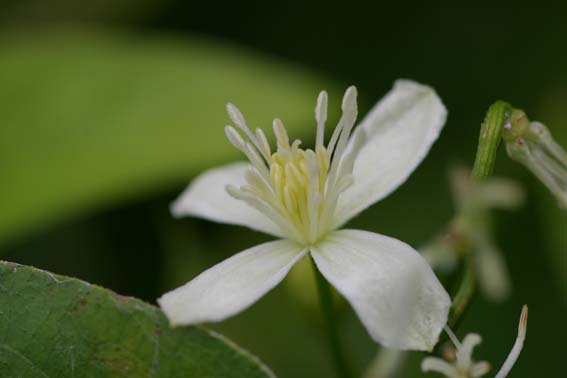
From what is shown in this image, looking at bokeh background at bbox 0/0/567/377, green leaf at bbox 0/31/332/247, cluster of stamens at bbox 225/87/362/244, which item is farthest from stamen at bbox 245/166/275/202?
green leaf at bbox 0/31/332/247

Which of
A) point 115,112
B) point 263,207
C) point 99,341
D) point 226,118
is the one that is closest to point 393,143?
point 263,207

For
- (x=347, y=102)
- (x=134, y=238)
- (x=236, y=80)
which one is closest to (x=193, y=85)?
(x=236, y=80)

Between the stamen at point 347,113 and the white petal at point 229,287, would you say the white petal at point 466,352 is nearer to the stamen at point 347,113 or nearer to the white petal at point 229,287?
the white petal at point 229,287

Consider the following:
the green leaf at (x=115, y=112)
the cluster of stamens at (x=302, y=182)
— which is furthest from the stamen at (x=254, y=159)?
the green leaf at (x=115, y=112)

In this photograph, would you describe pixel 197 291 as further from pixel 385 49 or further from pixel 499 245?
pixel 385 49

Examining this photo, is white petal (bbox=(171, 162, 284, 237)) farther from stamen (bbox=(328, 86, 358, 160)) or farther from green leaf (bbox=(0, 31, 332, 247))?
green leaf (bbox=(0, 31, 332, 247))

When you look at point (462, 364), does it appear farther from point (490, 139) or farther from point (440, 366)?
point (490, 139)
